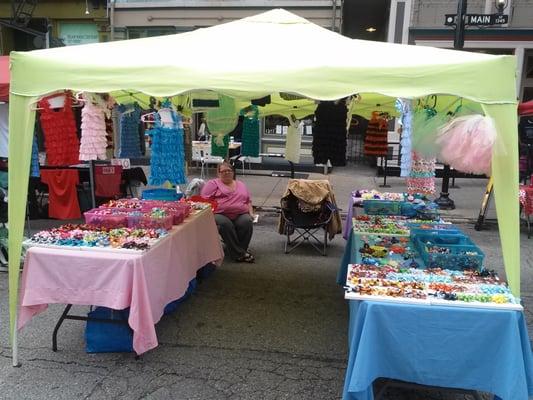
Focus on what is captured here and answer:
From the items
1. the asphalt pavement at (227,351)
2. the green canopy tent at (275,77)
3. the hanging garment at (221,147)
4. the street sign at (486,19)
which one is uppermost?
the street sign at (486,19)

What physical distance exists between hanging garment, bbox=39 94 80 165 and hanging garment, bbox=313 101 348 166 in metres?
3.38

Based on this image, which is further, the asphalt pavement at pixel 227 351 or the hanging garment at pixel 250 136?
the hanging garment at pixel 250 136

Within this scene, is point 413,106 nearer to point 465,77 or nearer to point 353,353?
point 465,77

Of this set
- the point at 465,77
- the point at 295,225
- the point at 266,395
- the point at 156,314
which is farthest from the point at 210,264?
the point at 465,77

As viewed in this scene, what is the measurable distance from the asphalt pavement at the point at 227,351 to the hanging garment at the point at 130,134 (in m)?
2.88

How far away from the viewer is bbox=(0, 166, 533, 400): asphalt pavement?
3.22 m

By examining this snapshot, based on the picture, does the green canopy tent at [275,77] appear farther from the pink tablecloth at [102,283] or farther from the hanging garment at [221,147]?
the hanging garment at [221,147]

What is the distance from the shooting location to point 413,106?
589 centimetres

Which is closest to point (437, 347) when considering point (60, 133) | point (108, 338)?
point (108, 338)

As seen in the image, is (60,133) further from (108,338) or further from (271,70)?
(271,70)

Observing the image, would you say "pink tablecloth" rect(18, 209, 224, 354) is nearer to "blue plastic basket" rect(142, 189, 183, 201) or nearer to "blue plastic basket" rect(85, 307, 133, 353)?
"blue plastic basket" rect(85, 307, 133, 353)

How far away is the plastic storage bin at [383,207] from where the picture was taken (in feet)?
18.3

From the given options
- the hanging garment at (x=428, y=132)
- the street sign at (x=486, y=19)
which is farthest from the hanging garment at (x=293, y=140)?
the street sign at (x=486, y=19)

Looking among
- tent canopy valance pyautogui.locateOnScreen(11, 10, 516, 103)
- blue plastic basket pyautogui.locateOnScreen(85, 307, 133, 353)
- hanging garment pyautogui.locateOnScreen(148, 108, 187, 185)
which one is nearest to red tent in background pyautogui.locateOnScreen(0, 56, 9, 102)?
hanging garment pyautogui.locateOnScreen(148, 108, 187, 185)
